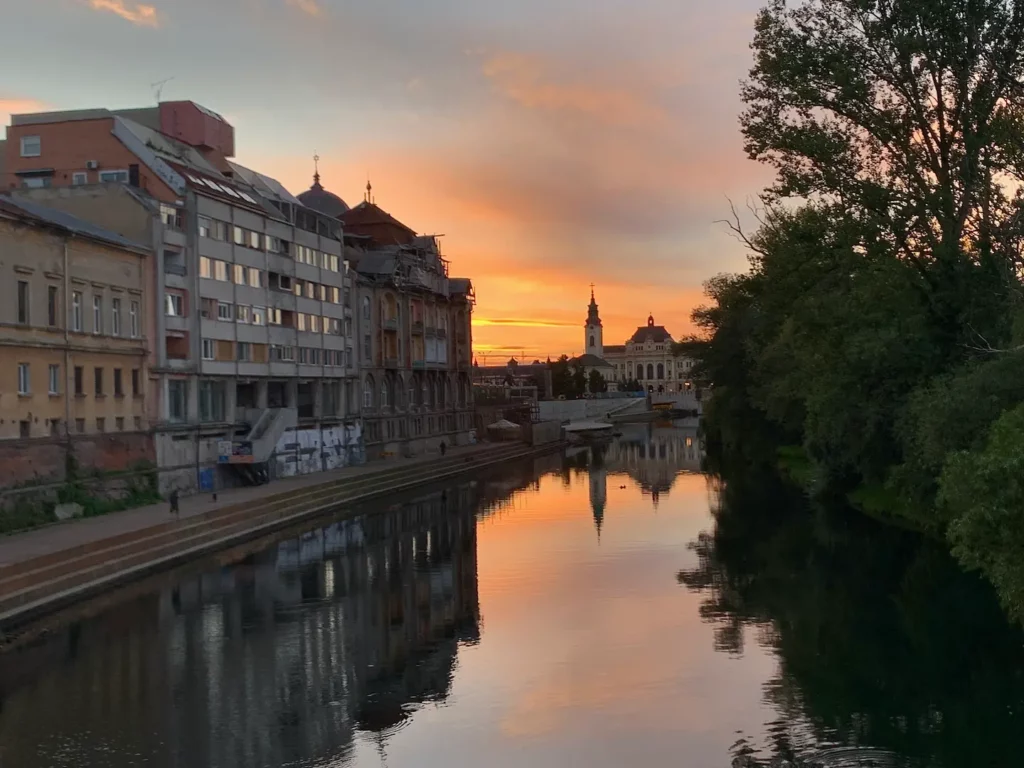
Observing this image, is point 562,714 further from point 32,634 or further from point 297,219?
point 297,219

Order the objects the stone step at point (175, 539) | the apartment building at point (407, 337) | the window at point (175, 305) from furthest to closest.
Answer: the apartment building at point (407, 337), the window at point (175, 305), the stone step at point (175, 539)

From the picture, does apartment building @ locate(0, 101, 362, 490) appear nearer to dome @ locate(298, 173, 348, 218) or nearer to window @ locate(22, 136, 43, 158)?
window @ locate(22, 136, 43, 158)

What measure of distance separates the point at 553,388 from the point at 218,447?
402ft

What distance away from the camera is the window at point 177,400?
153 feet

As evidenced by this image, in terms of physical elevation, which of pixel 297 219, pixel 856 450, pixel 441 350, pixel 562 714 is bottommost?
pixel 562 714

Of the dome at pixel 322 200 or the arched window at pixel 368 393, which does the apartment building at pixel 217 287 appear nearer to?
the arched window at pixel 368 393

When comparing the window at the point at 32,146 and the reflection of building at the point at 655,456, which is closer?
the window at the point at 32,146

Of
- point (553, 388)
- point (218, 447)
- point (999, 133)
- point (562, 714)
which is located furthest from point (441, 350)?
point (553, 388)

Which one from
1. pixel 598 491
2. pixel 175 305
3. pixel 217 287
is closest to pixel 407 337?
pixel 598 491

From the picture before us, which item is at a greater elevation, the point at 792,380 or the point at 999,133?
the point at 999,133

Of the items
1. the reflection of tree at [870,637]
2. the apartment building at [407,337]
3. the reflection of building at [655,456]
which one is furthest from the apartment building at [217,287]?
the reflection of tree at [870,637]

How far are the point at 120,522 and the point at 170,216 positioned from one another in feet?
50.5

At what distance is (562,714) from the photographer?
2030 centimetres

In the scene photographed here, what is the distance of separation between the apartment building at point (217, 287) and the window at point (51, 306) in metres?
7.06
